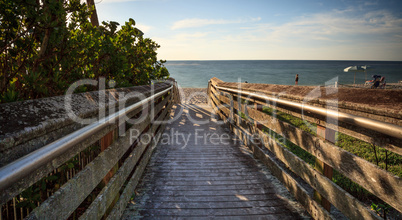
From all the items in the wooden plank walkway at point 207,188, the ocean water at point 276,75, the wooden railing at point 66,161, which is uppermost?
the ocean water at point 276,75

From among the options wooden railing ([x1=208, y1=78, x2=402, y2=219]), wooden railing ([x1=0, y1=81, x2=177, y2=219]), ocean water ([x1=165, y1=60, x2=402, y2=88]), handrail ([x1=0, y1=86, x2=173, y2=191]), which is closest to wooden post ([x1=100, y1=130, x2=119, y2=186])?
wooden railing ([x1=0, y1=81, x2=177, y2=219])

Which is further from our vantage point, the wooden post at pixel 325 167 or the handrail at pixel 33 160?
the wooden post at pixel 325 167

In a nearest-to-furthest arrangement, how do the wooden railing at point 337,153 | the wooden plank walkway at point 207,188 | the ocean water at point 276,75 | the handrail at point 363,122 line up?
the handrail at point 363,122
the wooden railing at point 337,153
the wooden plank walkway at point 207,188
the ocean water at point 276,75

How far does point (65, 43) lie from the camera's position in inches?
95.0

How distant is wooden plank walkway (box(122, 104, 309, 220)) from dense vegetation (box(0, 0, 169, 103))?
1452 mm

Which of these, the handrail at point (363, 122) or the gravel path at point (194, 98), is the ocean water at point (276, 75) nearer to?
the gravel path at point (194, 98)

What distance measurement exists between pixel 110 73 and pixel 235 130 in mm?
2976

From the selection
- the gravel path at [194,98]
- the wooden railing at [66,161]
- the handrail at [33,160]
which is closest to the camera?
the handrail at [33,160]

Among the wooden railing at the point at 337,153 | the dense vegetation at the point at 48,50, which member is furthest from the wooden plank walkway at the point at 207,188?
the dense vegetation at the point at 48,50

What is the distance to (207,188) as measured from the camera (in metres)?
2.90

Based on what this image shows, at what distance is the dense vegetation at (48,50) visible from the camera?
1.75 meters

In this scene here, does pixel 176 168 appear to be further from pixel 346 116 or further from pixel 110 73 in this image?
pixel 346 116

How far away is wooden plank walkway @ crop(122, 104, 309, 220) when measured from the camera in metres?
2.40

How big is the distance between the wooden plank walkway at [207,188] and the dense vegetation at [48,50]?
1452mm
